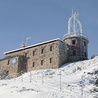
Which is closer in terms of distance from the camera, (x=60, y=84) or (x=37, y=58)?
(x=60, y=84)

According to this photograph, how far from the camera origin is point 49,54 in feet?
174

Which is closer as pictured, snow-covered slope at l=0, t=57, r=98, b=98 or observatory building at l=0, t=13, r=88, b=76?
snow-covered slope at l=0, t=57, r=98, b=98

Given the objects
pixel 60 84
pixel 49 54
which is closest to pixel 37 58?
pixel 49 54

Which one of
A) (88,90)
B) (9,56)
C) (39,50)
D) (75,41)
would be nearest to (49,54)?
(39,50)

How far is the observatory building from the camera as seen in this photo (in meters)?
52.6

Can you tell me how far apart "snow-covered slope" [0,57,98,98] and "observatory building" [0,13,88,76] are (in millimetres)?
3241

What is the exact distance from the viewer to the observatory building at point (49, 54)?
172 feet

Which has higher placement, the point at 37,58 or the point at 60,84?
the point at 37,58

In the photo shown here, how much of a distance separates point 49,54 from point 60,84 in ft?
57.0

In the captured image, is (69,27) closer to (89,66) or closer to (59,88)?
(89,66)

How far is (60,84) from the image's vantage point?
118ft

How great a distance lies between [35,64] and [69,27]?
10787mm

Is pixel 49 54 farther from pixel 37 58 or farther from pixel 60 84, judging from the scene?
pixel 60 84

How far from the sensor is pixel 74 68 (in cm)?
4841
